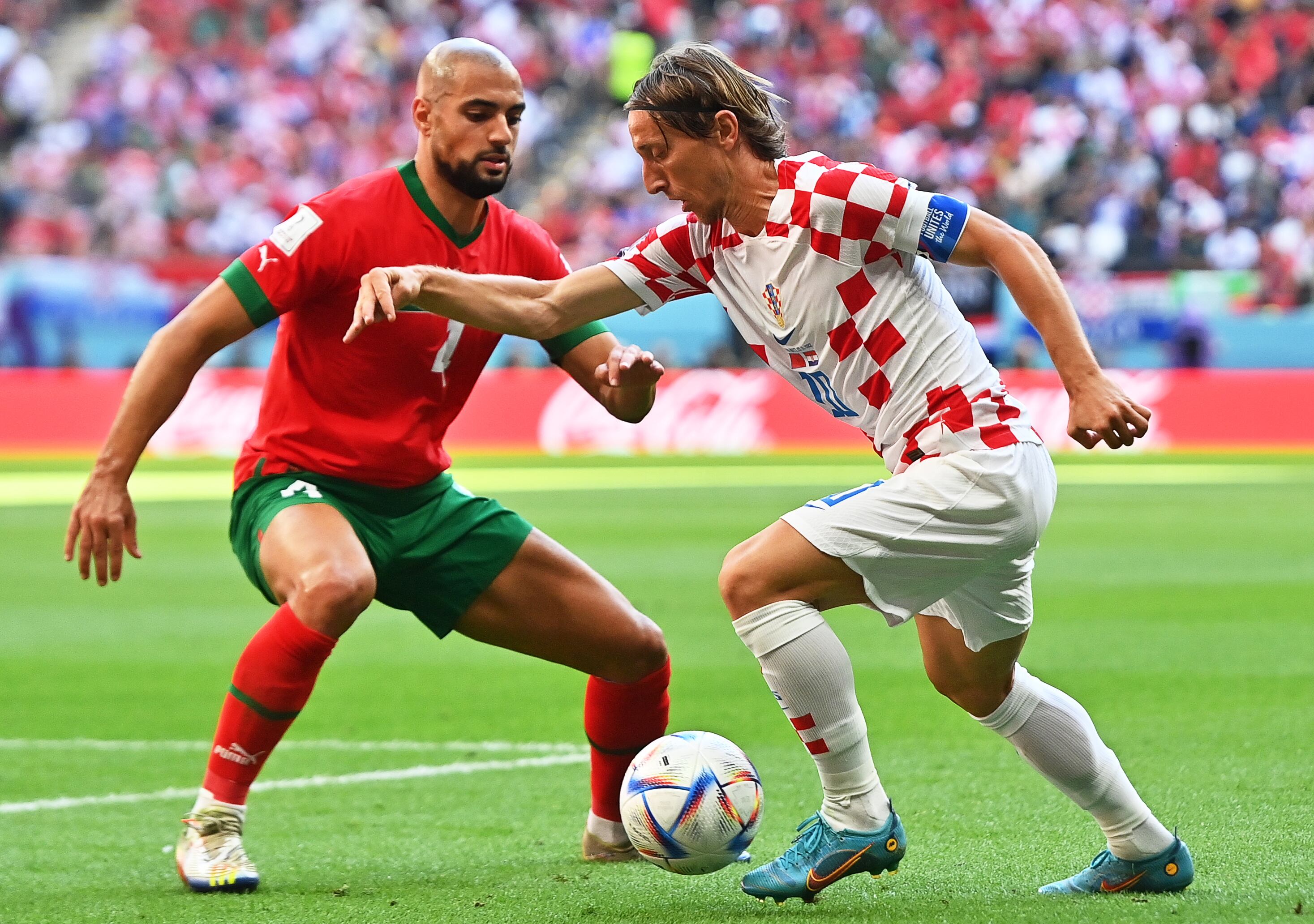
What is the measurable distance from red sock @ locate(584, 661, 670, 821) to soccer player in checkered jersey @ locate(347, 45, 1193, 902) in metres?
1.14

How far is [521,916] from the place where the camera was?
420cm

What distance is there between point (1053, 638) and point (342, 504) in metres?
5.51

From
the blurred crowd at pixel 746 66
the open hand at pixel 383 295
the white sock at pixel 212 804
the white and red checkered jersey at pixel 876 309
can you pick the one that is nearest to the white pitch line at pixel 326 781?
the white sock at pixel 212 804

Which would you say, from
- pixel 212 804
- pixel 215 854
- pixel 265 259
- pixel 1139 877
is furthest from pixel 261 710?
pixel 1139 877

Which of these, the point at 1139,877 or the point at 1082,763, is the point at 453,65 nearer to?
the point at 1082,763

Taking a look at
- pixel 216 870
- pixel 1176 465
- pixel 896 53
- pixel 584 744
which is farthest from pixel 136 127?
pixel 216 870

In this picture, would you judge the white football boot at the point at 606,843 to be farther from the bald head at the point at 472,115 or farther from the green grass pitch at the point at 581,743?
the bald head at the point at 472,115

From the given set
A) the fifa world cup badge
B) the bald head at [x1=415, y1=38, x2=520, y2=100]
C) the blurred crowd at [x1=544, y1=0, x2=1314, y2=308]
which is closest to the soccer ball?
the fifa world cup badge

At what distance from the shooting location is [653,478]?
20.2 metres

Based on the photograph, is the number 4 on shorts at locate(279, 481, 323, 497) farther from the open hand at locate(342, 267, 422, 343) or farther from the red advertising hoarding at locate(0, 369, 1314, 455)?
the red advertising hoarding at locate(0, 369, 1314, 455)

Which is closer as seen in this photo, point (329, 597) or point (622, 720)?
point (329, 597)

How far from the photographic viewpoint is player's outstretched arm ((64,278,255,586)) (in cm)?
471

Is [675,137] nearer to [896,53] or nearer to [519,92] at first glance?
[519,92]

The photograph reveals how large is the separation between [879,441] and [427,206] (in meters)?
1.80
